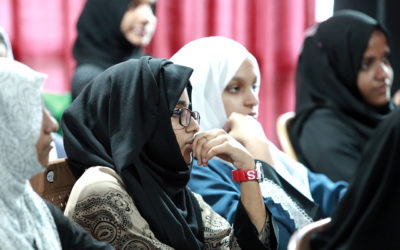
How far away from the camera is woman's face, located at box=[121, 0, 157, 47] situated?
3.29 meters

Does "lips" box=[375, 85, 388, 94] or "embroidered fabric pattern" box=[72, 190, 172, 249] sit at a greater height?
"embroidered fabric pattern" box=[72, 190, 172, 249]

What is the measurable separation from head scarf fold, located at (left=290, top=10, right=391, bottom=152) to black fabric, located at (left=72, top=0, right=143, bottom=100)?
1022 millimetres

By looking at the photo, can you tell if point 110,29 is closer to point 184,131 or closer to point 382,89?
point 382,89

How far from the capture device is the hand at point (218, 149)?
1656 millimetres

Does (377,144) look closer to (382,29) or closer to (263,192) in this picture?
(263,192)

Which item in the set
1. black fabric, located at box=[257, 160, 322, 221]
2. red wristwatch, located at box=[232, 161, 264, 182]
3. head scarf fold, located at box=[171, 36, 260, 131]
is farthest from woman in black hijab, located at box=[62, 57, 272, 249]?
head scarf fold, located at box=[171, 36, 260, 131]

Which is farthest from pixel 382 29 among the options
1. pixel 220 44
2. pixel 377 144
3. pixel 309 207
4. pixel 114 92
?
pixel 377 144

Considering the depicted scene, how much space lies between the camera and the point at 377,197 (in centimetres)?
97

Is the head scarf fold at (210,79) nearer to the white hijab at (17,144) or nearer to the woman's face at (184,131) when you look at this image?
the woman's face at (184,131)

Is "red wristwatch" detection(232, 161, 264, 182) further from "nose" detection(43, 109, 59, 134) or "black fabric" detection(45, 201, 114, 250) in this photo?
"nose" detection(43, 109, 59, 134)

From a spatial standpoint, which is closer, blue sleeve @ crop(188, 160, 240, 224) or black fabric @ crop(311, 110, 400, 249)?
black fabric @ crop(311, 110, 400, 249)

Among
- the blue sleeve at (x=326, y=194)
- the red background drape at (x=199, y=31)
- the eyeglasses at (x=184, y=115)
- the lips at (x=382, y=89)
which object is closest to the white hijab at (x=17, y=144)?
the eyeglasses at (x=184, y=115)

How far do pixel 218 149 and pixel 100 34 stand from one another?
1.80m

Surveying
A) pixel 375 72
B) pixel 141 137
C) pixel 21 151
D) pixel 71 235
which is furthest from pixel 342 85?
pixel 21 151
